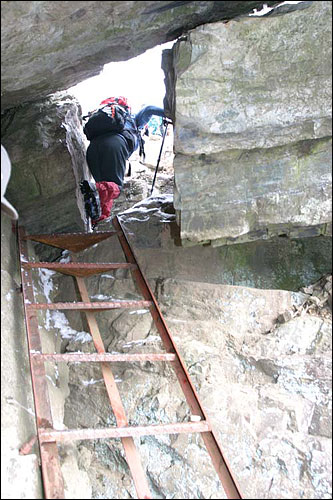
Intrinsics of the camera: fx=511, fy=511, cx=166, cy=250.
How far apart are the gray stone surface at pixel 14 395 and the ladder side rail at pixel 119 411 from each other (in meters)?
0.55

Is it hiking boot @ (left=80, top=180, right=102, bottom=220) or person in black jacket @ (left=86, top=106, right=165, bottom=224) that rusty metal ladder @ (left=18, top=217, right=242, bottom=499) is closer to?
hiking boot @ (left=80, top=180, right=102, bottom=220)

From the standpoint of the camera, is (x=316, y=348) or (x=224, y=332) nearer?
(x=316, y=348)

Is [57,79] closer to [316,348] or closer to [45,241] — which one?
[45,241]

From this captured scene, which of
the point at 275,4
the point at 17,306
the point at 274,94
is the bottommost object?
the point at 17,306

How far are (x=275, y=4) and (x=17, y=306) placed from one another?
313cm

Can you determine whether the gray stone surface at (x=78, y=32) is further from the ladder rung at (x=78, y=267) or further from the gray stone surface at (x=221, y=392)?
the gray stone surface at (x=221, y=392)

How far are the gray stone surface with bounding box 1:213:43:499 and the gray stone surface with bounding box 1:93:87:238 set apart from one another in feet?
2.46

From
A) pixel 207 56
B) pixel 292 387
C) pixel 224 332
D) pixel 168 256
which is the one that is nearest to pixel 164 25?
pixel 207 56

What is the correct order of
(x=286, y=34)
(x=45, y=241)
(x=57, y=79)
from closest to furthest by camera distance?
(x=286, y=34)
(x=57, y=79)
(x=45, y=241)

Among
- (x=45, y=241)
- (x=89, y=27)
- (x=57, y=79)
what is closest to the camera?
(x=89, y=27)

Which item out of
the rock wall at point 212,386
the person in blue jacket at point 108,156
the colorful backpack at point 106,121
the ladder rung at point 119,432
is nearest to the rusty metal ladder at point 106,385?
the ladder rung at point 119,432

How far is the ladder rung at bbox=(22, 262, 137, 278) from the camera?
14.4ft

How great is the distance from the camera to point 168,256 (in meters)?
5.27

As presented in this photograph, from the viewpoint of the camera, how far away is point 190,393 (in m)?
3.61
